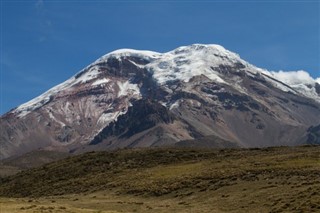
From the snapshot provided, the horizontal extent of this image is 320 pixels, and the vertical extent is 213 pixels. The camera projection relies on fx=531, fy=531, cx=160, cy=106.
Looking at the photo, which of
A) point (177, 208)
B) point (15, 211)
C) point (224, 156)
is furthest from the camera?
point (224, 156)

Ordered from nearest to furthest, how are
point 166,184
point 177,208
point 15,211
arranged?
Result: point 15,211 → point 177,208 → point 166,184

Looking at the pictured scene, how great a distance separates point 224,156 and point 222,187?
136 feet

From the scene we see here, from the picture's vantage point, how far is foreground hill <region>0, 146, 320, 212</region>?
202ft

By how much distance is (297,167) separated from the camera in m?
79.4

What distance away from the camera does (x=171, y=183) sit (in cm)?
8638

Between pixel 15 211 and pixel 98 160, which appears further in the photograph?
pixel 98 160

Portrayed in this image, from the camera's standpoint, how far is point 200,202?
68875mm

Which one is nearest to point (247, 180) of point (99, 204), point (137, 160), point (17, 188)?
point (99, 204)

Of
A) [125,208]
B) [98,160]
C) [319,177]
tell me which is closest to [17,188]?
[98,160]

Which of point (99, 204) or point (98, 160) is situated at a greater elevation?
point (98, 160)

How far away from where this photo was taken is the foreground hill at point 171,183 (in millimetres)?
61656

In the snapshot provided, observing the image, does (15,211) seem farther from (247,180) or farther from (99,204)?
(247,180)

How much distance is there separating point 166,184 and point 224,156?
107 feet

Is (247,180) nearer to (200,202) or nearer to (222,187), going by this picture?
(222,187)
